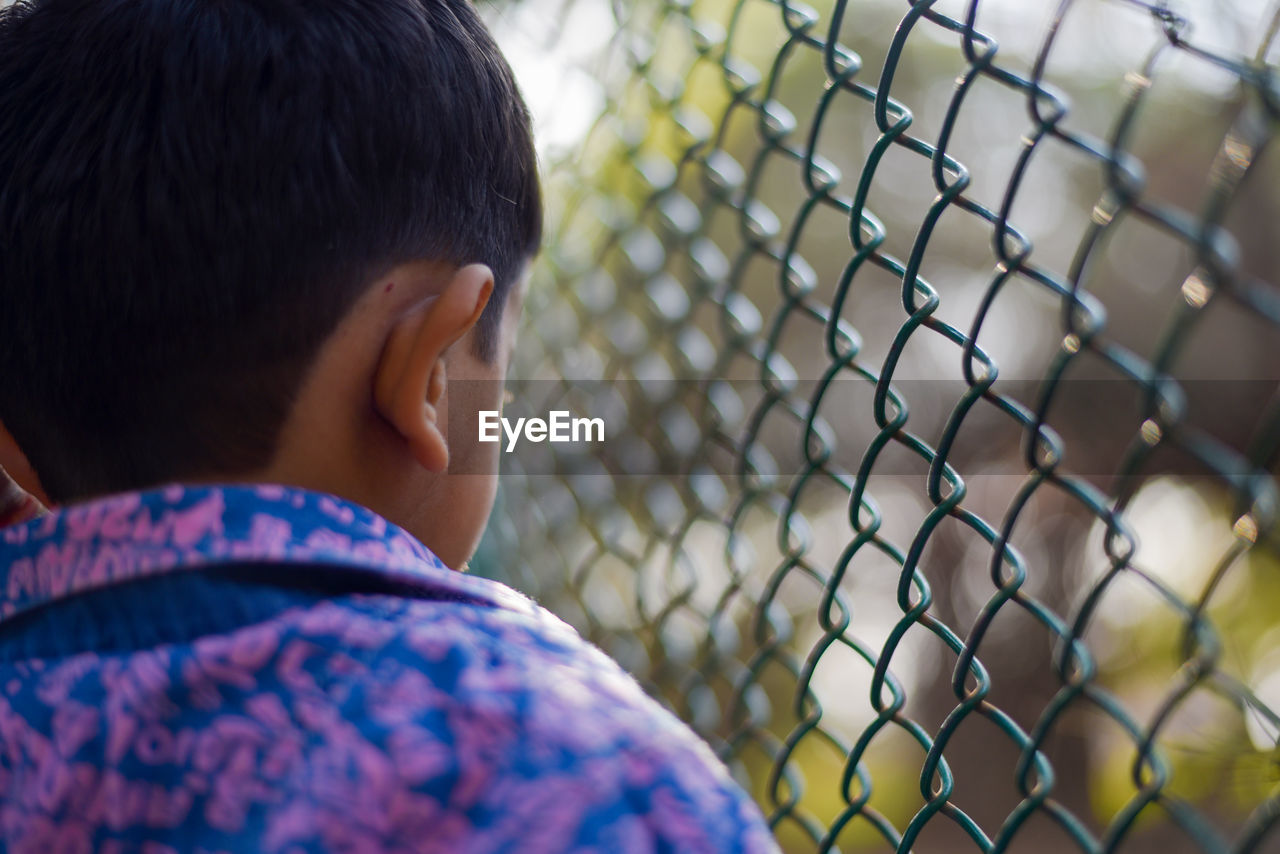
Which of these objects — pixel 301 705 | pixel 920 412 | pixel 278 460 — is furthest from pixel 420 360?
pixel 920 412

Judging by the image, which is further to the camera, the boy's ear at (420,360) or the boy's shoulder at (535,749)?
the boy's ear at (420,360)

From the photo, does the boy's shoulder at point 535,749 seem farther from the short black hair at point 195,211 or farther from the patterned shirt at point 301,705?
the short black hair at point 195,211

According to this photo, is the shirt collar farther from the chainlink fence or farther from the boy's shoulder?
the chainlink fence

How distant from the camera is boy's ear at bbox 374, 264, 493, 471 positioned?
822 millimetres

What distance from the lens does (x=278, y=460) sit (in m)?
0.81

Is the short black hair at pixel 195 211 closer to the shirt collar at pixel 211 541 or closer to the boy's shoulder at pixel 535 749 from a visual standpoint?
the shirt collar at pixel 211 541

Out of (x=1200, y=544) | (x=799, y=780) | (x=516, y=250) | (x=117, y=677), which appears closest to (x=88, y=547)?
(x=117, y=677)

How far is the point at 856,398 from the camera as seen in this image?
6734 millimetres

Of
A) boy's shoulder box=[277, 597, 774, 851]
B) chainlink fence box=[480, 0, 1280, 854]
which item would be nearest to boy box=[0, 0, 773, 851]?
boy's shoulder box=[277, 597, 774, 851]

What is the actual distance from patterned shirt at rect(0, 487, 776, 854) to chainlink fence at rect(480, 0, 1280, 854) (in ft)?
1.36

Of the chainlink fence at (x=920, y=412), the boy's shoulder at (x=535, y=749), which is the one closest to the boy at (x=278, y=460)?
the boy's shoulder at (x=535, y=749)

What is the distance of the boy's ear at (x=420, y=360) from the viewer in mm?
822

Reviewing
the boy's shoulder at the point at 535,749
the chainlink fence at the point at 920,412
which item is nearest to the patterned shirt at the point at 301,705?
the boy's shoulder at the point at 535,749

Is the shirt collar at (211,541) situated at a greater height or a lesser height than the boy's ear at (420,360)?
lesser
